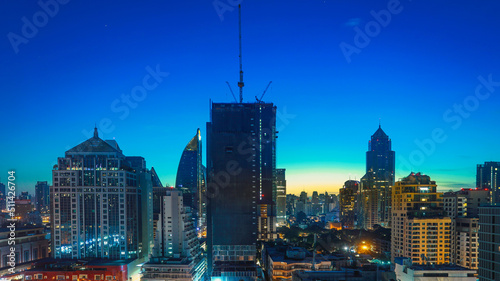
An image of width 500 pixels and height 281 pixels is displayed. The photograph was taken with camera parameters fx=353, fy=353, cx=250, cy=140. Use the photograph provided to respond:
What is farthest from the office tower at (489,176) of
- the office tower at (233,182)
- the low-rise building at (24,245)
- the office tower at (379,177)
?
the low-rise building at (24,245)

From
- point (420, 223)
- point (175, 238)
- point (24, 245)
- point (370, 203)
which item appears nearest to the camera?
point (420, 223)

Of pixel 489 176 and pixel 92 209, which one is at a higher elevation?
pixel 489 176

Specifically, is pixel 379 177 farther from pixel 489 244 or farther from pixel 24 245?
pixel 24 245

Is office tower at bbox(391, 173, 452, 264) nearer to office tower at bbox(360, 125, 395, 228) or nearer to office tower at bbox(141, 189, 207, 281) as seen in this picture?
office tower at bbox(141, 189, 207, 281)

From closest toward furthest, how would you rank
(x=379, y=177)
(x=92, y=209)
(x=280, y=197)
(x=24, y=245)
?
(x=24, y=245)
(x=92, y=209)
(x=379, y=177)
(x=280, y=197)

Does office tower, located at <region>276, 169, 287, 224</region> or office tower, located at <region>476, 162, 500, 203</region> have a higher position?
office tower, located at <region>476, 162, 500, 203</region>

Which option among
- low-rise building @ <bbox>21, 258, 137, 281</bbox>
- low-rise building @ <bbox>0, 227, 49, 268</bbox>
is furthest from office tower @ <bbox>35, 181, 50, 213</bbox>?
low-rise building @ <bbox>21, 258, 137, 281</bbox>

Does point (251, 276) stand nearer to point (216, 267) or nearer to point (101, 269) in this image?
point (216, 267)

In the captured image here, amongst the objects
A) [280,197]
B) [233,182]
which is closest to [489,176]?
[233,182]
